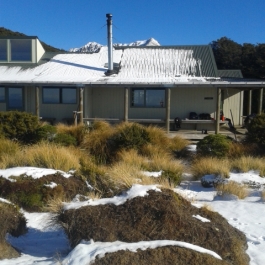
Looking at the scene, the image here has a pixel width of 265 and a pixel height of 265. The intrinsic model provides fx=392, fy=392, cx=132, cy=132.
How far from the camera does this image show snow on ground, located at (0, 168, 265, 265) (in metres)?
4.42

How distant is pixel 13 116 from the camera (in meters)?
12.1

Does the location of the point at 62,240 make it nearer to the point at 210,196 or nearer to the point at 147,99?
the point at 210,196

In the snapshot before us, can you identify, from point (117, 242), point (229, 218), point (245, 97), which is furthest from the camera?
point (245, 97)

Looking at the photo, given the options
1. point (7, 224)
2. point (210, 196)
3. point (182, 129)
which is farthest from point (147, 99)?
point (7, 224)

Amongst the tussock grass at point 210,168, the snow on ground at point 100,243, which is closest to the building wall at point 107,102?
the tussock grass at point 210,168

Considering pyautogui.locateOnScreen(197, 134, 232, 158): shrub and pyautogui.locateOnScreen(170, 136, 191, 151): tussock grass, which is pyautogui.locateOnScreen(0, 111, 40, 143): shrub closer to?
pyautogui.locateOnScreen(170, 136, 191, 151): tussock grass

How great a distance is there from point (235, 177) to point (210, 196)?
1.40 meters

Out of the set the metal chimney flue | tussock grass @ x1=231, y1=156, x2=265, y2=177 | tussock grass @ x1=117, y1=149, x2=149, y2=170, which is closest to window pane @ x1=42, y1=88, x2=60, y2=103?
the metal chimney flue

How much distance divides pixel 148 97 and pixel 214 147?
7843 mm

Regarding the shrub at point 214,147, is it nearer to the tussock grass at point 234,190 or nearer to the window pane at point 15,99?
the tussock grass at point 234,190

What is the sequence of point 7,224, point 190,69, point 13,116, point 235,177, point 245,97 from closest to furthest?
1. point 7,224
2. point 235,177
3. point 13,116
4. point 190,69
5. point 245,97

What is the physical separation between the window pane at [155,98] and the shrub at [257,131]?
719 cm

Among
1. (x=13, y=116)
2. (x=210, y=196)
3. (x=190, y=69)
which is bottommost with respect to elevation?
(x=210, y=196)

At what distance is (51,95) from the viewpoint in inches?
742
